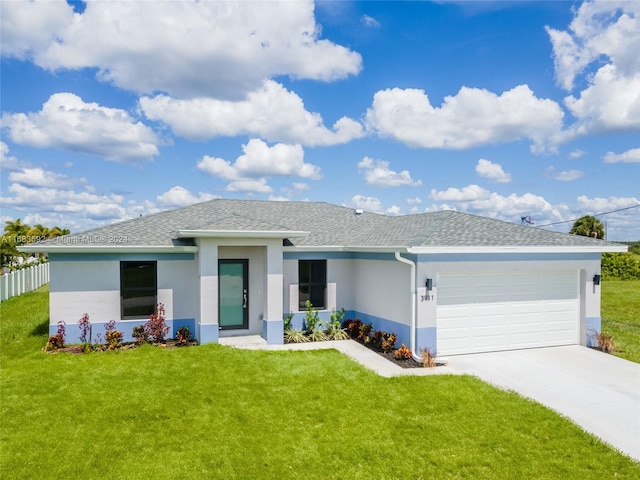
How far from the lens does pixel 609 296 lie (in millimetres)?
24062

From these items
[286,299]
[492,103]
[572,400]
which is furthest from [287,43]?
[572,400]

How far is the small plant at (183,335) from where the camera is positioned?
12656 mm

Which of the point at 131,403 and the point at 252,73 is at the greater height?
the point at 252,73

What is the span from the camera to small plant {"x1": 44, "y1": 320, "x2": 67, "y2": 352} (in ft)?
39.6

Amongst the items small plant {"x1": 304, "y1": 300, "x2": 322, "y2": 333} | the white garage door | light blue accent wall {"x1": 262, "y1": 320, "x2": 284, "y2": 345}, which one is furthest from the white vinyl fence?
the white garage door

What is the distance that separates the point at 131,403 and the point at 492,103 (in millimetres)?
18886

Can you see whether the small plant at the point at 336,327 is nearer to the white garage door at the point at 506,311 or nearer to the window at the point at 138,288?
the white garage door at the point at 506,311

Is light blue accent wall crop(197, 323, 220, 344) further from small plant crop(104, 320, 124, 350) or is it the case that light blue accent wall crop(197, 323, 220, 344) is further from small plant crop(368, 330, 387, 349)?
small plant crop(368, 330, 387, 349)

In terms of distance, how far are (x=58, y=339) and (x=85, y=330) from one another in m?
0.73

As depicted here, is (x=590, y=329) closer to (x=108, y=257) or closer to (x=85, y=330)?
(x=108, y=257)

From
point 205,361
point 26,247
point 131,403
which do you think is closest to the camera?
point 131,403

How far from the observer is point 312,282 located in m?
14.7

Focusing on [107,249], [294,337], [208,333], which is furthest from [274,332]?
[107,249]

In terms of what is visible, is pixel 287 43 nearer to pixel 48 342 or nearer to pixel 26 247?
pixel 26 247
